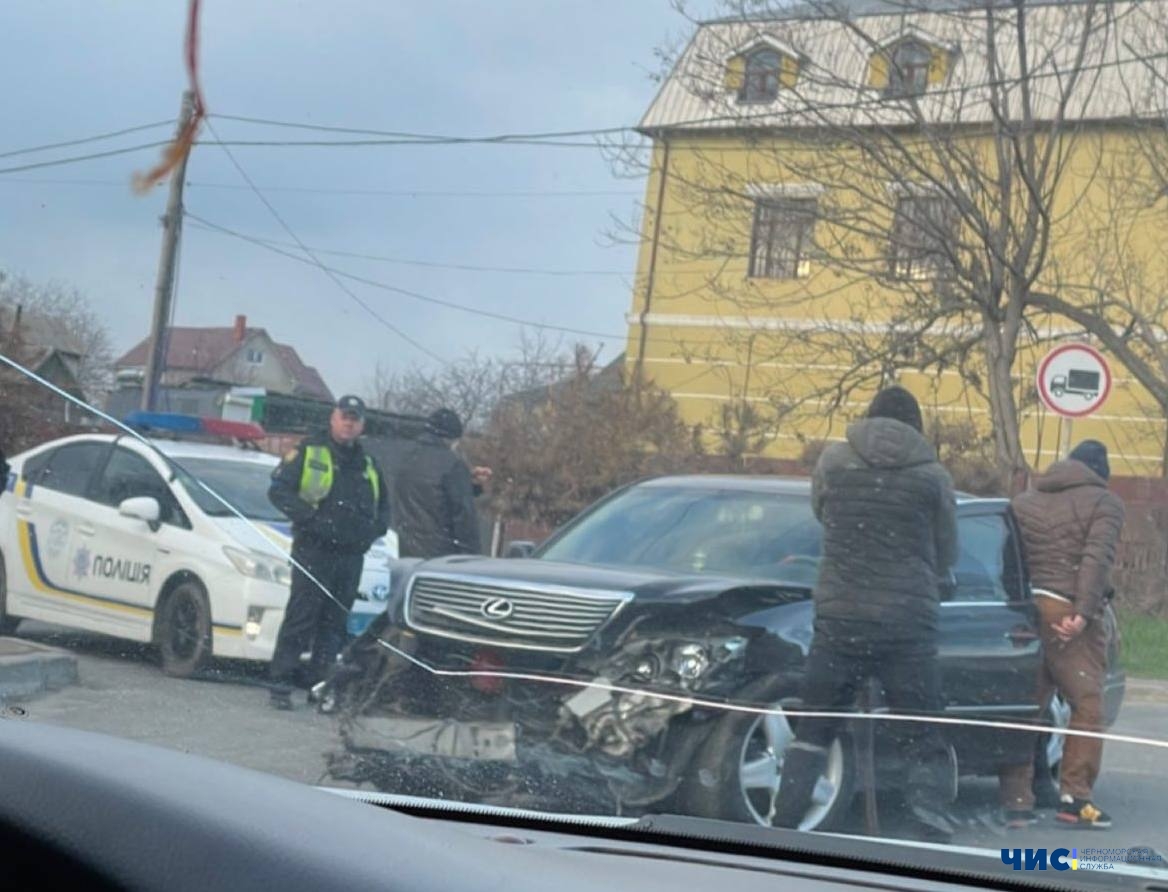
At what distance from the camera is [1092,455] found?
176 inches

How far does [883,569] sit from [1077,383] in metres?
0.80

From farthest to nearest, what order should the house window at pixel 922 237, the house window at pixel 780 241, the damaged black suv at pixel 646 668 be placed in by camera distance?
the house window at pixel 922 237
the house window at pixel 780 241
the damaged black suv at pixel 646 668

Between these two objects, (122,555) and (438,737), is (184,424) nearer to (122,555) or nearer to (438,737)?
(122,555)

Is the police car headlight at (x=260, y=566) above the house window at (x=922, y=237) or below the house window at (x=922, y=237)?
below

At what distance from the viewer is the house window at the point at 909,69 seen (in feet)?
18.3

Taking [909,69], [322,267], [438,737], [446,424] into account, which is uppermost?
[909,69]

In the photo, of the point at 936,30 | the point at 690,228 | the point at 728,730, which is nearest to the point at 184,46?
the point at 690,228

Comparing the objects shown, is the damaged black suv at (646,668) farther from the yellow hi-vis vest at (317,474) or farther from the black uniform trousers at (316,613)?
the yellow hi-vis vest at (317,474)

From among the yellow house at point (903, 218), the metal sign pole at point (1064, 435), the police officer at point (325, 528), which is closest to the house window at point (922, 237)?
the yellow house at point (903, 218)

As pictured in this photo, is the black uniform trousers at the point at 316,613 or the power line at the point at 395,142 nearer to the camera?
the power line at the point at 395,142

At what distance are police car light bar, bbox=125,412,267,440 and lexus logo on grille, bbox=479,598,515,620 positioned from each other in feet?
3.22

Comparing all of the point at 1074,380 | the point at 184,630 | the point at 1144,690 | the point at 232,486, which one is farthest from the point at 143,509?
the point at 1144,690

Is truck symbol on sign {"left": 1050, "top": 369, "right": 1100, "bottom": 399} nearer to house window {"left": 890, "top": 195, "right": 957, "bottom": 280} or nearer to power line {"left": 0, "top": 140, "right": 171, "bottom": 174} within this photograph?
house window {"left": 890, "top": 195, "right": 957, "bottom": 280}

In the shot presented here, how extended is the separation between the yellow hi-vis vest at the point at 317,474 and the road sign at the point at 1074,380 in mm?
1915
